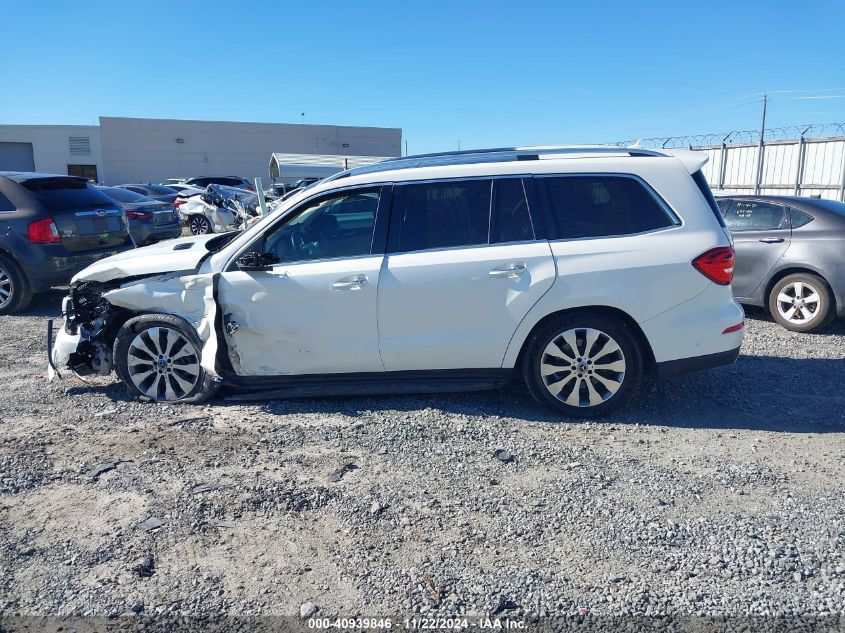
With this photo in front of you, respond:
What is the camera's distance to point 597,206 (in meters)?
4.94

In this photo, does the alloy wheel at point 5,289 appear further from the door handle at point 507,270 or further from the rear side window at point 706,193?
the rear side window at point 706,193

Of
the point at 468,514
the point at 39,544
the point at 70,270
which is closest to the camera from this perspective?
the point at 39,544

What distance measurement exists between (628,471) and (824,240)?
4838 millimetres

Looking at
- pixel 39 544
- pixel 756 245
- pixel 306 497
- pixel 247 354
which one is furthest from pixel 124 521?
pixel 756 245

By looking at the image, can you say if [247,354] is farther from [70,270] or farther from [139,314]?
[70,270]

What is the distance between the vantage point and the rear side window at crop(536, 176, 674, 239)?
4895mm

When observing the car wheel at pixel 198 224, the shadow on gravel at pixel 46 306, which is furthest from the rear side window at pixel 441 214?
the car wheel at pixel 198 224

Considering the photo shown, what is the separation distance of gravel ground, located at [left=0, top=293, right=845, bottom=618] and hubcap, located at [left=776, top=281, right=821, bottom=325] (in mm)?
2118

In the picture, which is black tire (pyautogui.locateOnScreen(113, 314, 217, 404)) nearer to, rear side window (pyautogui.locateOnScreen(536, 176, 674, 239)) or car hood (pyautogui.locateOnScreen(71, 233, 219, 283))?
car hood (pyautogui.locateOnScreen(71, 233, 219, 283))

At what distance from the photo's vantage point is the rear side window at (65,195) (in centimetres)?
893

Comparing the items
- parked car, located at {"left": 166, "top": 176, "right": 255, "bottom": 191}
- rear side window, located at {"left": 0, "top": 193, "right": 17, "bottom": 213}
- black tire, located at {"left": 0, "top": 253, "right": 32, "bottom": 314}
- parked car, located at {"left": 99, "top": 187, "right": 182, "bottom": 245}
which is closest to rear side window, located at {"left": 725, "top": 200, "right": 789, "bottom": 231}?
black tire, located at {"left": 0, "top": 253, "right": 32, "bottom": 314}

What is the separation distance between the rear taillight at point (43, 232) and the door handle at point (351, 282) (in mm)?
5705

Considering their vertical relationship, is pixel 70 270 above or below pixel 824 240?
below

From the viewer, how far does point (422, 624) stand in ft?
9.33
